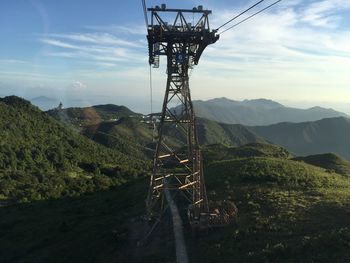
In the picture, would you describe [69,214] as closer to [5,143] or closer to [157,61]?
[157,61]

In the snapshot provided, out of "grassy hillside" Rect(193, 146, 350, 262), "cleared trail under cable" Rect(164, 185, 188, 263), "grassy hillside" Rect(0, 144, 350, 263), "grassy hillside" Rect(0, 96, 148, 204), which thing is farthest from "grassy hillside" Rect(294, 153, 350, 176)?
"grassy hillside" Rect(0, 96, 148, 204)

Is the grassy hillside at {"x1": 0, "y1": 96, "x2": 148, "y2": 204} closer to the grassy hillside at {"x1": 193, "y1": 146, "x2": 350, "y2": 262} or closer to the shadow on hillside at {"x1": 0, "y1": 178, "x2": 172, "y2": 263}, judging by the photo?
the shadow on hillside at {"x1": 0, "y1": 178, "x2": 172, "y2": 263}

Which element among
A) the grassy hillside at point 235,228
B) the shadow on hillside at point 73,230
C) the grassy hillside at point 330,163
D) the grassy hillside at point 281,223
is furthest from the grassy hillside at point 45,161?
the grassy hillside at point 281,223

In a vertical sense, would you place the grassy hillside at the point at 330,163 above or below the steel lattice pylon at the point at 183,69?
below

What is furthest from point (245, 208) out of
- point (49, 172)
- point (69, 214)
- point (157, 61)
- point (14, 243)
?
point (49, 172)

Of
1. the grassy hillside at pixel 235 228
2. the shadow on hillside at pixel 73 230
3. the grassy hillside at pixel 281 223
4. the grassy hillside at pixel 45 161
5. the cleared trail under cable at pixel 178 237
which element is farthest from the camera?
the grassy hillside at pixel 45 161

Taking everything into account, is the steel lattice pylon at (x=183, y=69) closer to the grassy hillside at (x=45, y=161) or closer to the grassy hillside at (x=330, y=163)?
the grassy hillside at (x=330, y=163)
